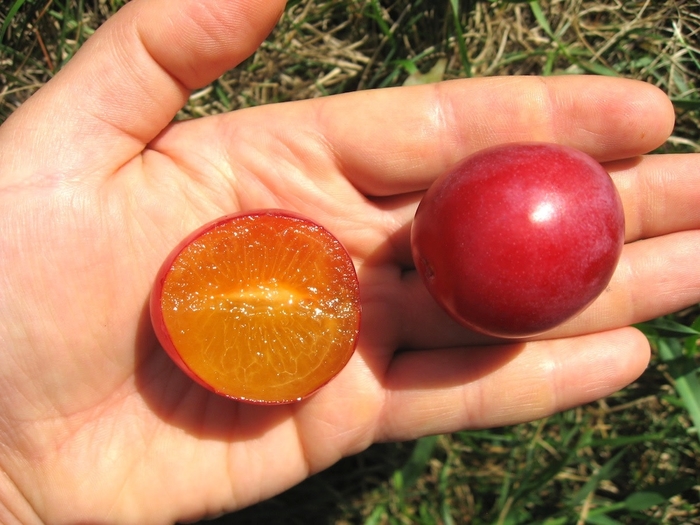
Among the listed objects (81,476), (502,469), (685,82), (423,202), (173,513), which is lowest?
(502,469)

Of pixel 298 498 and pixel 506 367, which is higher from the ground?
pixel 506 367

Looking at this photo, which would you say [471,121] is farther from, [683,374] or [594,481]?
[594,481]

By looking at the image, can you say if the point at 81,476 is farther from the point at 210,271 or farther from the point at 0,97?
the point at 0,97

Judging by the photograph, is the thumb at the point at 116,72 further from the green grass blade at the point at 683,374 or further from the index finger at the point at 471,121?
the green grass blade at the point at 683,374

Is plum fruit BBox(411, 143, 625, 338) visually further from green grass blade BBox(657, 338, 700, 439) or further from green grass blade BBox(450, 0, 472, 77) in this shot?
green grass blade BBox(657, 338, 700, 439)

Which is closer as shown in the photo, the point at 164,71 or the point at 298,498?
the point at 164,71

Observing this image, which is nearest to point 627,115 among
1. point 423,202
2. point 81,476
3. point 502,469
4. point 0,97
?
point 423,202

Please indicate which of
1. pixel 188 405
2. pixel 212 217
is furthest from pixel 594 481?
pixel 212 217

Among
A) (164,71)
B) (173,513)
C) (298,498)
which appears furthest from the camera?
(298,498)
